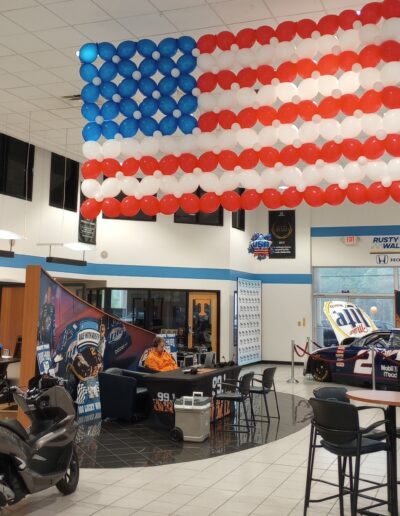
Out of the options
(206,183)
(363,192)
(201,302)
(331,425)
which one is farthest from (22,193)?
(331,425)

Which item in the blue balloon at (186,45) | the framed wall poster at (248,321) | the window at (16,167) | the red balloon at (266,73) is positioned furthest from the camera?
the framed wall poster at (248,321)

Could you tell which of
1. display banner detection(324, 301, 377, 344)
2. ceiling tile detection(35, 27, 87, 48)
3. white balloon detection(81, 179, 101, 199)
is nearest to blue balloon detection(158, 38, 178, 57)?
ceiling tile detection(35, 27, 87, 48)

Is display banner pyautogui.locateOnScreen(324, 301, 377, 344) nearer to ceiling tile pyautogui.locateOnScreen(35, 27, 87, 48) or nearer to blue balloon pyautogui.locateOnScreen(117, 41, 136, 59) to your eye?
ceiling tile pyautogui.locateOnScreen(35, 27, 87, 48)

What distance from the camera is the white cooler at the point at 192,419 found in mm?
6905

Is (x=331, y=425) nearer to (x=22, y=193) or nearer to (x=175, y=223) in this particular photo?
(x=22, y=193)

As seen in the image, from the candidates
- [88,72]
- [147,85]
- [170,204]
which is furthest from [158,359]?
[88,72]

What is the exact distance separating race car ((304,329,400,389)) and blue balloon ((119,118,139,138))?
6903mm

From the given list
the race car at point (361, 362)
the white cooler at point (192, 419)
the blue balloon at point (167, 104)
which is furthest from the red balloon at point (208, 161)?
the race car at point (361, 362)

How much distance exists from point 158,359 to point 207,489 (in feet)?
12.7

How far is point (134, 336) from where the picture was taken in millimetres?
9672

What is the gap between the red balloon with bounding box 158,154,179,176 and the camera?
6.29m

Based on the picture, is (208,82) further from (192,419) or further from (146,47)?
(192,419)

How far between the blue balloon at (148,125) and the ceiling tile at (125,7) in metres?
1.13

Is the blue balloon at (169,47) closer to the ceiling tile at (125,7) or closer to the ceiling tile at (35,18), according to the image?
the ceiling tile at (125,7)
